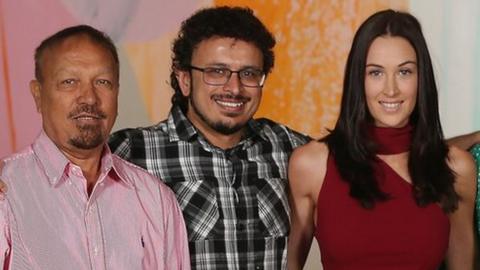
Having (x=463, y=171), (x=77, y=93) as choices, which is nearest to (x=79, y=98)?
(x=77, y=93)

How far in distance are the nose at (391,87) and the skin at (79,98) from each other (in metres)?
0.73

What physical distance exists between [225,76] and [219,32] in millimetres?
143

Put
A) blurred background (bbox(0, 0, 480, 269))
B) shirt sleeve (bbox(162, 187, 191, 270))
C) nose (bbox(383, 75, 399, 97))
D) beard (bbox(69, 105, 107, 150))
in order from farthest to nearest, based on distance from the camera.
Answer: blurred background (bbox(0, 0, 480, 269)), nose (bbox(383, 75, 399, 97)), shirt sleeve (bbox(162, 187, 191, 270)), beard (bbox(69, 105, 107, 150))

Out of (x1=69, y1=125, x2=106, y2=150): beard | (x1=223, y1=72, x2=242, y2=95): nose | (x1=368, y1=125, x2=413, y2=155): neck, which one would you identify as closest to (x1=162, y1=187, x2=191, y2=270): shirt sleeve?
(x1=69, y1=125, x2=106, y2=150): beard

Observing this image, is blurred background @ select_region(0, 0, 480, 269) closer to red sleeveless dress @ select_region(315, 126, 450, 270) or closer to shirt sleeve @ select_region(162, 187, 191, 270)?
red sleeveless dress @ select_region(315, 126, 450, 270)

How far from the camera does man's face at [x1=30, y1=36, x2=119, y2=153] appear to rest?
1.75m

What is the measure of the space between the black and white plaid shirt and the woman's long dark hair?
0.24 m

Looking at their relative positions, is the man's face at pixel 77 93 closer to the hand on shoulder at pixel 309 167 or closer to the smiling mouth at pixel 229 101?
the smiling mouth at pixel 229 101

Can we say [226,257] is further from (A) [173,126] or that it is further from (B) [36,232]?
(B) [36,232]

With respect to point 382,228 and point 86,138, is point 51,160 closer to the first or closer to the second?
point 86,138

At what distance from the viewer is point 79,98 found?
1.76m

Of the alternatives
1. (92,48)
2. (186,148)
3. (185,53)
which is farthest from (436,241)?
(92,48)

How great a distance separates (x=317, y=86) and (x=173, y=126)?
907 millimetres

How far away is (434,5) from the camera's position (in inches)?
111
